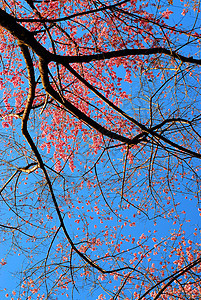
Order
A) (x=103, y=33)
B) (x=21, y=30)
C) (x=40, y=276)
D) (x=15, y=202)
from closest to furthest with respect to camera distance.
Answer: (x=21, y=30) < (x=40, y=276) < (x=15, y=202) < (x=103, y=33)

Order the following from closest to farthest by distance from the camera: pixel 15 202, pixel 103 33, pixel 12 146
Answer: pixel 15 202, pixel 12 146, pixel 103 33

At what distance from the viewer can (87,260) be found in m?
4.55

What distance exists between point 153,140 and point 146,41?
3159 mm

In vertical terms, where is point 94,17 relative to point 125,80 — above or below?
below

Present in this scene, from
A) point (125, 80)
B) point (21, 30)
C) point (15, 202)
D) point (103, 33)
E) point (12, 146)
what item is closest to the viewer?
point (21, 30)

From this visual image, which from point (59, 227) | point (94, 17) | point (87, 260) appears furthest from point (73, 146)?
point (94, 17)

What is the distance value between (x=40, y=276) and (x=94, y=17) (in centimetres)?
526

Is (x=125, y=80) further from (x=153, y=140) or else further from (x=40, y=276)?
(x=40, y=276)

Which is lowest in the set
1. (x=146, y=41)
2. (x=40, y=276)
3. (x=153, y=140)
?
(x=40, y=276)

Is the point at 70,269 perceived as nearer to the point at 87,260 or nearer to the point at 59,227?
the point at 87,260

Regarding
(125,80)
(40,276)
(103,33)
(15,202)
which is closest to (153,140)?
(40,276)

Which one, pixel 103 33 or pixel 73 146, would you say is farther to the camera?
pixel 103 33

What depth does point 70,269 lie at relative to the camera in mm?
4590

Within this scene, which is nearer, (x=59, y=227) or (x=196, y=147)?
(x=59, y=227)
